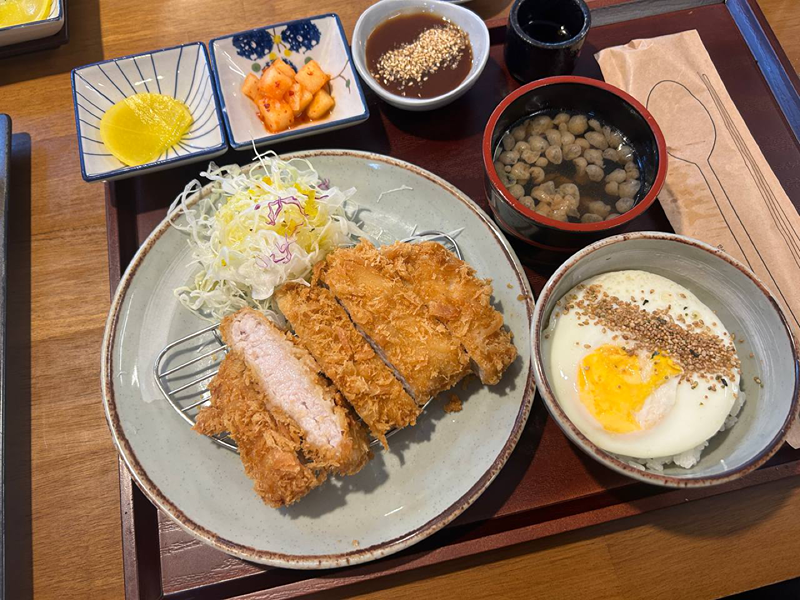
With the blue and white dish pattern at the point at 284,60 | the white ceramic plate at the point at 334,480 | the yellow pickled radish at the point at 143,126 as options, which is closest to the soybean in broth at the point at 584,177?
the white ceramic plate at the point at 334,480

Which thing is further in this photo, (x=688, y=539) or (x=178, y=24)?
(x=178, y=24)

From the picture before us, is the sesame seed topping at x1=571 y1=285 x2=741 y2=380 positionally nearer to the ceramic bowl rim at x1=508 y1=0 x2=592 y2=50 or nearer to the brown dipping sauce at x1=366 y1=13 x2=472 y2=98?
the ceramic bowl rim at x1=508 y1=0 x2=592 y2=50

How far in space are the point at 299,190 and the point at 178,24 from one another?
1.50m

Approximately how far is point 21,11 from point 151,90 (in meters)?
0.89

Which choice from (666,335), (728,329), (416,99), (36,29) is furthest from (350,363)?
(36,29)

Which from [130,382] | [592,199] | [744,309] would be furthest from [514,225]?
[130,382]

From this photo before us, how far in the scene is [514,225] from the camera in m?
2.32

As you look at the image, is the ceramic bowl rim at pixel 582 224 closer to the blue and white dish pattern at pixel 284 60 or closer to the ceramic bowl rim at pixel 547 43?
the ceramic bowl rim at pixel 547 43

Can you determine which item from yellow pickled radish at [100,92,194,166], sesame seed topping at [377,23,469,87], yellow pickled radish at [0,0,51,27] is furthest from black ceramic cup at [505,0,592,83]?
yellow pickled radish at [0,0,51,27]

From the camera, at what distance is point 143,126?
266 cm

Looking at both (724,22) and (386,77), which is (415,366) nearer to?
(386,77)

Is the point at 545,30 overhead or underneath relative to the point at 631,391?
overhead

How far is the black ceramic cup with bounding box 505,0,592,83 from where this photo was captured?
2500mm

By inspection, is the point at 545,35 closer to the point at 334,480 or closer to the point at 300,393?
the point at 300,393
